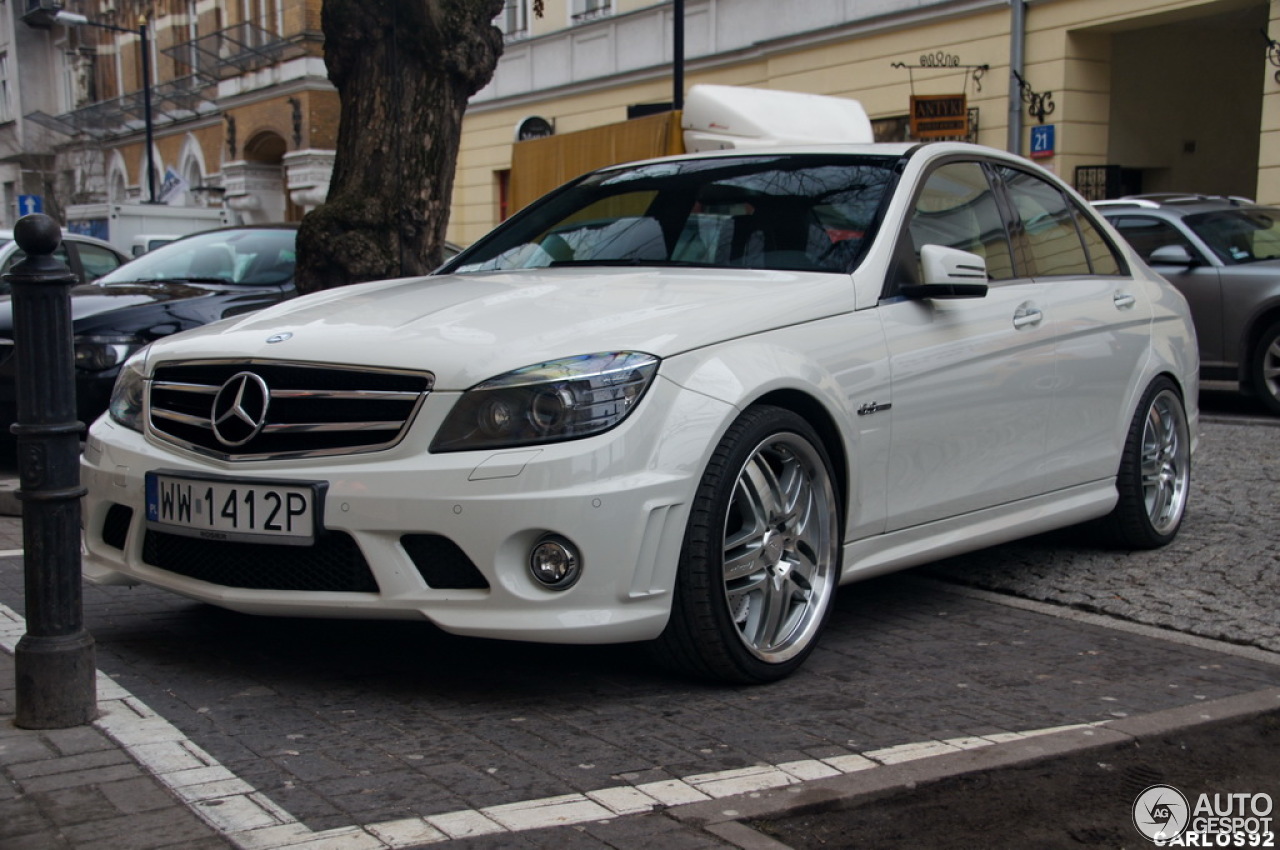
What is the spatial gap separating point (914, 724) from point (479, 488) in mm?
1257

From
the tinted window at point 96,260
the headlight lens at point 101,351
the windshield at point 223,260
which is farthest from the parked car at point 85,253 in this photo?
the headlight lens at point 101,351

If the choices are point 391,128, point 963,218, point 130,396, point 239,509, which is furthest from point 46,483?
point 391,128

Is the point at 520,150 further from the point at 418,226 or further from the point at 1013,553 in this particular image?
the point at 1013,553

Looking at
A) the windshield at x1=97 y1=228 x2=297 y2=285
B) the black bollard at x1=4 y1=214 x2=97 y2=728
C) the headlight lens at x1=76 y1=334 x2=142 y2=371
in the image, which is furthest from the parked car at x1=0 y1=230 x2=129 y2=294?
the black bollard at x1=4 y1=214 x2=97 y2=728

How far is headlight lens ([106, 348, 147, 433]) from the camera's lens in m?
4.31

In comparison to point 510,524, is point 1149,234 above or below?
above

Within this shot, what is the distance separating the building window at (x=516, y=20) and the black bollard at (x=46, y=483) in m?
25.8

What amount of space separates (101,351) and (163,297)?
77cm

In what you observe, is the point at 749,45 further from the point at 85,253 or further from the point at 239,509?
the point at 239,509

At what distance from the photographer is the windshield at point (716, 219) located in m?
4.81

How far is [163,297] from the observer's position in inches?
339

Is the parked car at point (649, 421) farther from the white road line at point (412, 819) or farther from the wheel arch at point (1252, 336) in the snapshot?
the wheel arch at point (1252, 336)

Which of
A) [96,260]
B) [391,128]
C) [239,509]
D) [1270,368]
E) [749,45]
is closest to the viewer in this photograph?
[239,509]

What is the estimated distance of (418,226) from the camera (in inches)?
336
